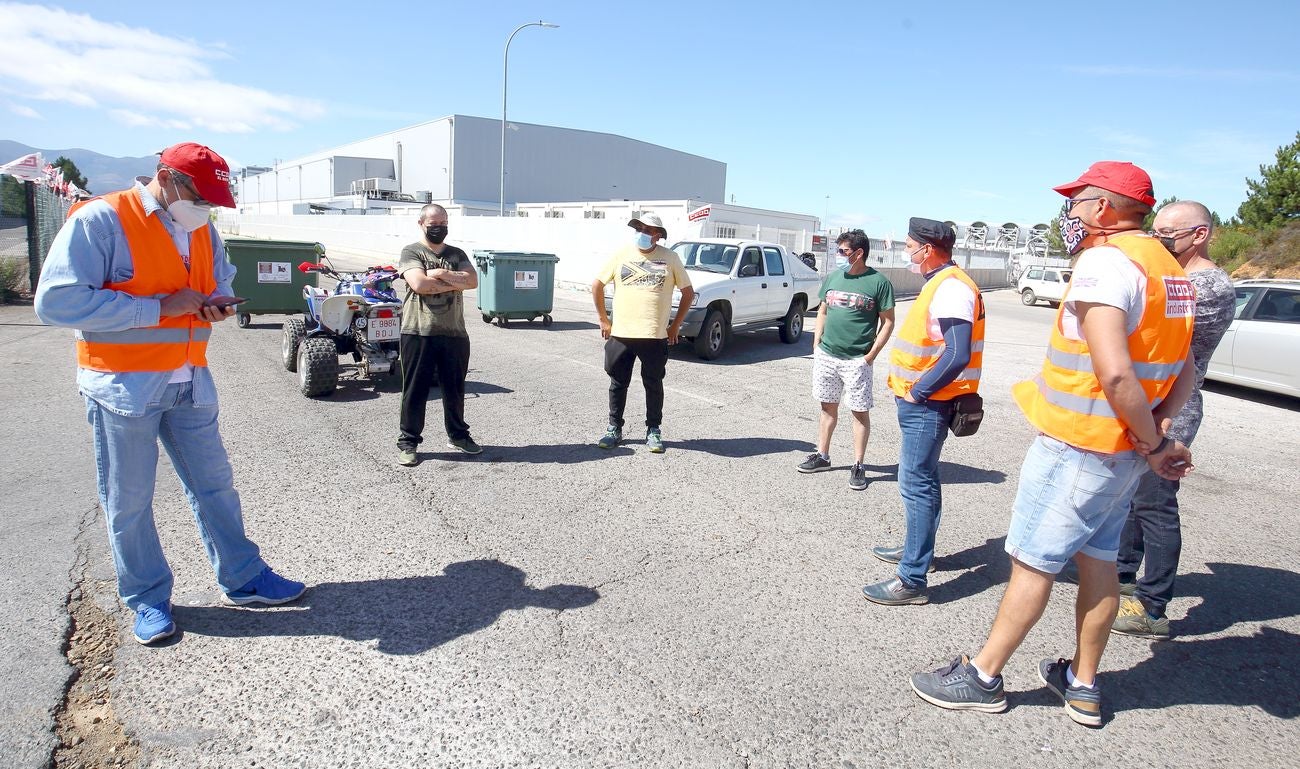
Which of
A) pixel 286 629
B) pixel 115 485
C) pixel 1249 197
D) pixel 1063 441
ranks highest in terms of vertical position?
pixel 1249 197

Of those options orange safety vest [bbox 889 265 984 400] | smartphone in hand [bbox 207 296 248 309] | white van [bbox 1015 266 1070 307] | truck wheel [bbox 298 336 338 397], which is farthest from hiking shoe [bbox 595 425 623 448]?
white van [bbox 1015 266 1070 307]

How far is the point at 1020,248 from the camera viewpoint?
2078 inches

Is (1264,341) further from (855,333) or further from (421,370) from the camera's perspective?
(421,370)

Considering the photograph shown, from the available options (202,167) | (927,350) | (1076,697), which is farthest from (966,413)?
(202,167)

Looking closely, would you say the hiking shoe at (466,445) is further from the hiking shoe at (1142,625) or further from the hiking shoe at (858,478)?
the hiking shoe at (1142,625)

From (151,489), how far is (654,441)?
3616mm

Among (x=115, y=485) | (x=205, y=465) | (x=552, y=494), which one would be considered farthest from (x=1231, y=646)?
(x=115, y=485)

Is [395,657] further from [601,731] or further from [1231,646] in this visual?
[1231,646]

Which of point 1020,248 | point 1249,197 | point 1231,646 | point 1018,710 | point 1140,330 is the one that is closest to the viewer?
point 1140,330

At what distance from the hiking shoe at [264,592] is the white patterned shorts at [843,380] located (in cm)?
369

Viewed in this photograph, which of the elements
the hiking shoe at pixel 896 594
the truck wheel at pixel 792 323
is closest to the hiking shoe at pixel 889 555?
the hiking shoe at pixel 896 594

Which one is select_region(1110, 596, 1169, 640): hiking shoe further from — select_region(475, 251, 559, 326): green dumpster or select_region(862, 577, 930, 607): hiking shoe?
select_region(475, 251, 559, 326): green dumpster

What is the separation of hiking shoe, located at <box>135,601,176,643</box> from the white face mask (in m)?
1.55

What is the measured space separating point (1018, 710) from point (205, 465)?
3.43 m
